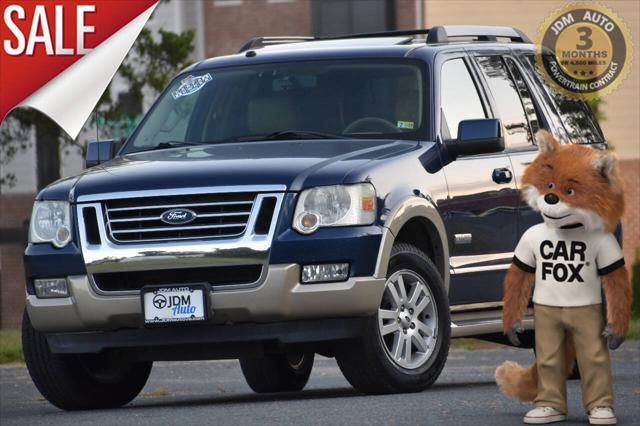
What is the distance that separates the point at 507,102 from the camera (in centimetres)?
1234

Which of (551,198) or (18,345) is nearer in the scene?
(551,198)

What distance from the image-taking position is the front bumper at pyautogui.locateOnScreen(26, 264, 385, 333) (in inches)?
389

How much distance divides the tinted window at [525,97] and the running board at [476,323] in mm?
1446

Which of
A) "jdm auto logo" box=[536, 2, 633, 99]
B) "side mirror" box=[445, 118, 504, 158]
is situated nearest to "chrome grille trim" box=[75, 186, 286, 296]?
"side mirror" box=[445, 118, 504, 158]

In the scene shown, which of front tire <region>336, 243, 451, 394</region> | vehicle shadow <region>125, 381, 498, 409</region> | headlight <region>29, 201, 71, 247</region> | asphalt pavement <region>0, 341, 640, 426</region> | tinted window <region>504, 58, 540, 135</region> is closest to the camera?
asphalt pavement <region>0, 341, 640, 426</region>

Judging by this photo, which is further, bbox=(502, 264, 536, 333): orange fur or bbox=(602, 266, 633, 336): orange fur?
bbox=(502, 264, 536, 333): orange fur

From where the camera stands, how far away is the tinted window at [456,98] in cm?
1155

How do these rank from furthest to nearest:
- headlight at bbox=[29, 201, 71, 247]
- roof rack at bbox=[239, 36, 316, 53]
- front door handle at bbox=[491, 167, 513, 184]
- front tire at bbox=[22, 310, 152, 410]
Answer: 1. roof rack at bbox=[239, 36, 316, 53]
2. front door handle at bbox=[491, 167, 513, 184]
3. front tire at bbox=[22, 310, 152, 410]
4. headlight at bbox=[29, 201, 71, 247]

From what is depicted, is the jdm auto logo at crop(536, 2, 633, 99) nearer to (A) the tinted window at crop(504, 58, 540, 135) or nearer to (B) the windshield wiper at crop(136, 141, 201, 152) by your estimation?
(A) the tinted window at crop(504, 58, 540, 135)

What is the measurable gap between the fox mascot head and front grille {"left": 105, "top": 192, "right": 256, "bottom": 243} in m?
1.98

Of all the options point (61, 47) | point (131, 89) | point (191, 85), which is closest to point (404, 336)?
point (191, 85)

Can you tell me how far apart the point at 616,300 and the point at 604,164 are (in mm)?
577

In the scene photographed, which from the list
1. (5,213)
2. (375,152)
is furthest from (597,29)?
(375,152)

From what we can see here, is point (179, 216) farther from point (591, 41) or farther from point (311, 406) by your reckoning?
point (591, 41)
